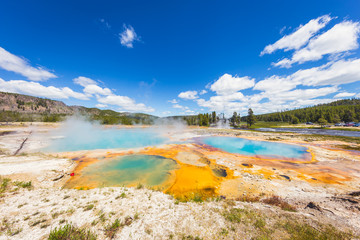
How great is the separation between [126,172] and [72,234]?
7.76 metres

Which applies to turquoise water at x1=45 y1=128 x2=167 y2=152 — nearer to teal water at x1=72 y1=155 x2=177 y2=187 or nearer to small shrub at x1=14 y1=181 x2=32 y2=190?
teal water at x1=72 y1=155 x2=177 y2=187

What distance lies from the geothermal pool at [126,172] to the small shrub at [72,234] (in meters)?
5.10

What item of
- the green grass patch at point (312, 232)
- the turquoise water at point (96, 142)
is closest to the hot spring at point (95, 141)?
the turquoise water at point (96, 142)

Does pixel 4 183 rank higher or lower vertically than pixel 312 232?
higher

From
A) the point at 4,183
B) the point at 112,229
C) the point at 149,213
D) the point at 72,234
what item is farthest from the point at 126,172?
the point at 72,234

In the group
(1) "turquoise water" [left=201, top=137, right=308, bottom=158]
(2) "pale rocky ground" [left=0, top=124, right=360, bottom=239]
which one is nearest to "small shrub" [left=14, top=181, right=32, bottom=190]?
(2) "pale rocky ground" [left=0, top=124, right=360, bottom=239]

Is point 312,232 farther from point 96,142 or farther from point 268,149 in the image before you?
point 96,142

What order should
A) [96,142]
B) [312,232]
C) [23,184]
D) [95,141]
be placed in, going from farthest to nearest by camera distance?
1. [95,141]
2. [96,142]
3. [23,184]
4. [312,232]

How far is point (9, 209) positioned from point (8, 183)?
373 centimetres

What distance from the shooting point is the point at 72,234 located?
3.80 meters

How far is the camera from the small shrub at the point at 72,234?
3574 millimetres

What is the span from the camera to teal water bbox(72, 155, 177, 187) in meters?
9.50

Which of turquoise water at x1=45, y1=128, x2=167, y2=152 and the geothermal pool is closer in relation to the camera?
the geothermal pool

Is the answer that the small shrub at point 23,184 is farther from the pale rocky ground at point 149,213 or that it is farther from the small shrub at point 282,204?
the small shrub at point 282,204
